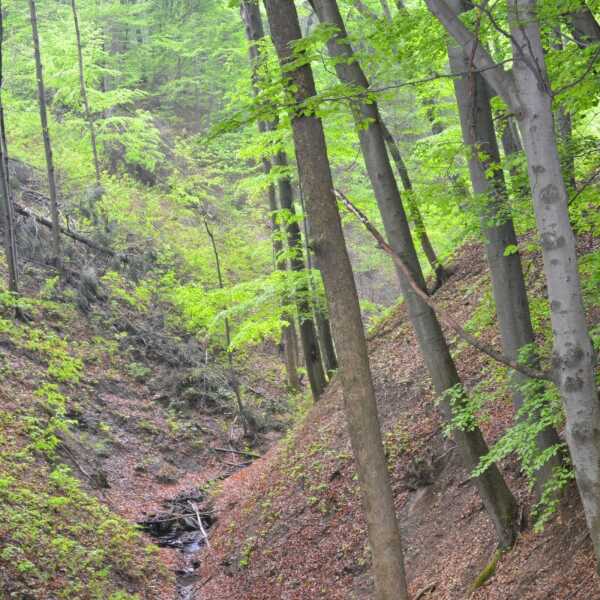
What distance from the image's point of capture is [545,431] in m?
6.55

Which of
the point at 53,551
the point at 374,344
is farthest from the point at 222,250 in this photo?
the point at 53,551

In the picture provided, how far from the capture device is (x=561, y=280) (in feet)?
13.8

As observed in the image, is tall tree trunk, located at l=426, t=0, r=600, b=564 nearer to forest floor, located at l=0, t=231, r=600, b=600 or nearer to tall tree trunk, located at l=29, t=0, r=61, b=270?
forest floor, located at l=0, t=231, r=600, b=600

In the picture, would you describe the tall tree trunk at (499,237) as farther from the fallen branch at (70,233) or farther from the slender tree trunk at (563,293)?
the fallen branch at (70,233)

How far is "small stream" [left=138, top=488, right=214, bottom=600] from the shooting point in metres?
11.9

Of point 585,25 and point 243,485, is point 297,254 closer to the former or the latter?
point 243,485

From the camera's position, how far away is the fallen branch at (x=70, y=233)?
20.4 meters

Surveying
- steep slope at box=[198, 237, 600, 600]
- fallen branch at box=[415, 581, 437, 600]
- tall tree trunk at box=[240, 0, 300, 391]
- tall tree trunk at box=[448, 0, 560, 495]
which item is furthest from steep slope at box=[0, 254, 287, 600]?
tall tree trunk at box=[448, 0, 560, 495]

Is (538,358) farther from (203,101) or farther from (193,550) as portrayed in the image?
(203,101)

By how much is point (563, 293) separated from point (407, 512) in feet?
18.9

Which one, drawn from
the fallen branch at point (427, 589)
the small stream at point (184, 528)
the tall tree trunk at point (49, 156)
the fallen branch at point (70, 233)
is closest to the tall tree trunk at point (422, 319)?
the fallen branch at point (427, 589)

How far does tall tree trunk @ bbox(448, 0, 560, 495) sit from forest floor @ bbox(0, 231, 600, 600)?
72cm

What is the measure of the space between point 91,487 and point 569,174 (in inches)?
410

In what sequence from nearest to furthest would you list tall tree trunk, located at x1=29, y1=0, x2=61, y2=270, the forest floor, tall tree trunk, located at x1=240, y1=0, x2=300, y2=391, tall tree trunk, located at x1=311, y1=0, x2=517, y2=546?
tall tree trunk, located at x1=311, y1=0, x2=517, y2=546 → the forest floor → tall tree trunk, located at x1=240, y1=0, x2=300, y2=391 → tall tree trunk, located at x1=29, y1=0, x2=61, y2=270
